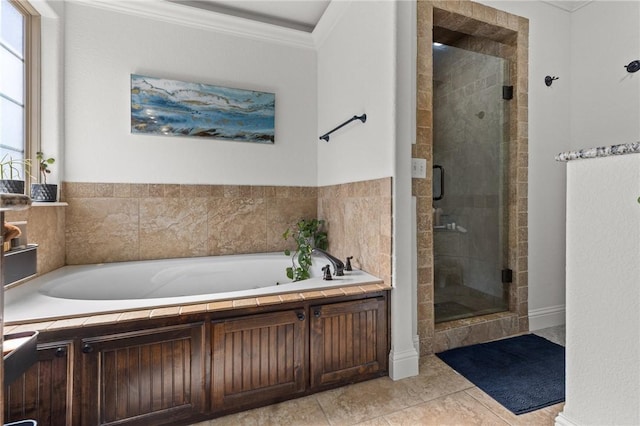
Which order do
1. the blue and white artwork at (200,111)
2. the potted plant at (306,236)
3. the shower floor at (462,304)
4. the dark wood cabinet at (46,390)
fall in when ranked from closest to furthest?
the dark wood cabinet at (46,390), the shower floor at (462,304), the blue and white artwork at (200,111), the potted plant at (306,236)

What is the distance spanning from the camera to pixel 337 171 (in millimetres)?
2473

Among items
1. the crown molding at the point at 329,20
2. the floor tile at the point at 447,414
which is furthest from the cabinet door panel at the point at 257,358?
the crown molding at the point at 329,20

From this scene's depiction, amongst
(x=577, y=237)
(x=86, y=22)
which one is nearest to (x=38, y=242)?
(x=86, y=22)

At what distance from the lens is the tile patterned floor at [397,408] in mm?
1398

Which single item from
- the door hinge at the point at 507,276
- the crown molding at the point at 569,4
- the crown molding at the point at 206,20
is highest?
the crown molding at the point at 569,4

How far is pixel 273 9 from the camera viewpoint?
2473mm

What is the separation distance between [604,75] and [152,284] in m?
3.74

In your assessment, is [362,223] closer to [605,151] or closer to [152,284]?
[605,151]

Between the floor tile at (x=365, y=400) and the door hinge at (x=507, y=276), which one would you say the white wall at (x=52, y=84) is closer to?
the floor tile at (x=365, y=400)

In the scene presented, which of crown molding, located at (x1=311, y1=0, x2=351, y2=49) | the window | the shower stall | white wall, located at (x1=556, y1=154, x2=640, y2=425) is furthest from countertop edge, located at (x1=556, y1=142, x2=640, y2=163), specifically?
the window

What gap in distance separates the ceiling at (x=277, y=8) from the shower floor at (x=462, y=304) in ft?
→ 7.72

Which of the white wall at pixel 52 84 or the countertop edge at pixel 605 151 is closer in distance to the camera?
the countertop edge at pixel 605 151

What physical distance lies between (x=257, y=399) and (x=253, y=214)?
1.51m

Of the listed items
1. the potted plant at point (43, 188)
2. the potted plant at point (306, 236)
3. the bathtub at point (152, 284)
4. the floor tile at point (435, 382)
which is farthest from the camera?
the potted plant at point (306, 236)
